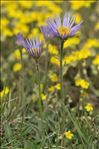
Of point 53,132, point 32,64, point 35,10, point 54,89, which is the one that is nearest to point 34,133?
point 53,132

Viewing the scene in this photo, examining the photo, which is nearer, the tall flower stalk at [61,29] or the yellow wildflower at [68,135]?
the tall flower stalk at [61,29]

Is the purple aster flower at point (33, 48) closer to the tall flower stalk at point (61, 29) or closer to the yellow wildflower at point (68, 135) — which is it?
the tall flower stalk at point (61, 29)

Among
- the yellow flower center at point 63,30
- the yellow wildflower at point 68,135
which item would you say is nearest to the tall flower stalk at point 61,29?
the yellow flower center at point 63,30

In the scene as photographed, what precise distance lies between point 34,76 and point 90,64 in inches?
22.1

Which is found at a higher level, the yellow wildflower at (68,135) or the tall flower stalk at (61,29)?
the tall flower stalk at (61,29)

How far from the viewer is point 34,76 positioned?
372 cm

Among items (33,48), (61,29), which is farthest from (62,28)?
(33,48)

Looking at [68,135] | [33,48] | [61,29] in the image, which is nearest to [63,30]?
[61,29]

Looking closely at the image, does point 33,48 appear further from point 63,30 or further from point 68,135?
point 68,135

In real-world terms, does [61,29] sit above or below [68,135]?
above

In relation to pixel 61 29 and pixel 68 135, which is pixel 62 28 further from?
pixel 68 135

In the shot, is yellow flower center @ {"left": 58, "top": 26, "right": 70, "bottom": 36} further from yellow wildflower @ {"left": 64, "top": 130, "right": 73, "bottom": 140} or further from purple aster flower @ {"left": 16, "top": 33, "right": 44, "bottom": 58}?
yellow wildflower @ {"left": 64, "top": 130, "right": 73, "bottom": 140}

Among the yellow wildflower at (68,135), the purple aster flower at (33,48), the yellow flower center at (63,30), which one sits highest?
the yellow flower center at (63,30)

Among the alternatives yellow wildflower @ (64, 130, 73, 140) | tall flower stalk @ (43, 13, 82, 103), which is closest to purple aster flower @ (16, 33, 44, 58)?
tall flower stalk @ (43, 13, 82, 103)
